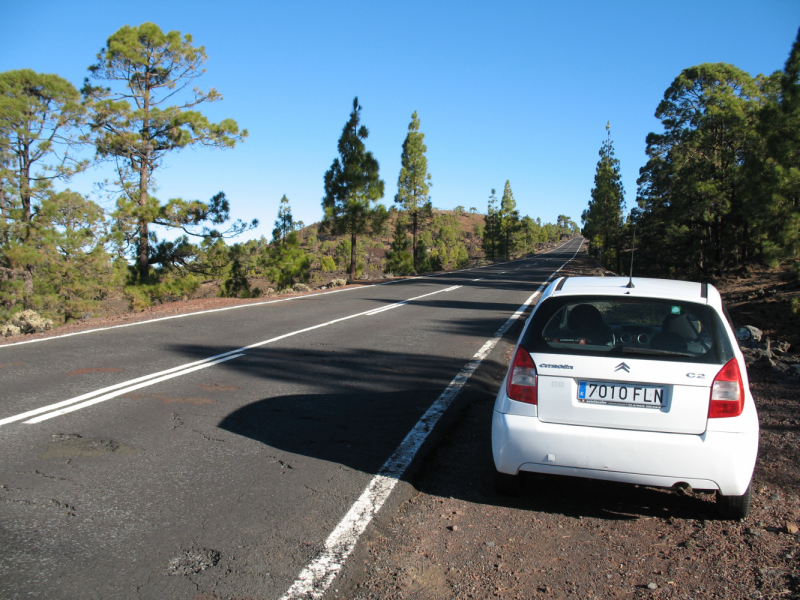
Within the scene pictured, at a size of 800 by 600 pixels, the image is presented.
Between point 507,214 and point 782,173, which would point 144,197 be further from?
point 507,214

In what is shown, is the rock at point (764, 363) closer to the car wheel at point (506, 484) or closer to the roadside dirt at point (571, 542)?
the roadside dirt at point (571, 542)

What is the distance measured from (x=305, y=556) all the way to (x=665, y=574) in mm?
1939

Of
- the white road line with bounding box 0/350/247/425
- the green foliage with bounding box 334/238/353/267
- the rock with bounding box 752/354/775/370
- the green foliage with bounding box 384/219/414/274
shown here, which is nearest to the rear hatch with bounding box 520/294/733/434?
the white road line with bounding box 0/350/247/425

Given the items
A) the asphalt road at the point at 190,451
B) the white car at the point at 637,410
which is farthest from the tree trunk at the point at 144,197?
the white car at the point at 637,410

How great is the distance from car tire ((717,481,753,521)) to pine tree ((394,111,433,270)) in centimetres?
4670

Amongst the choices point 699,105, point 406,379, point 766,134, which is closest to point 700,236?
point 699,105

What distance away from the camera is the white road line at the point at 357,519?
2768 mm

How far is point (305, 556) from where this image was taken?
3.01 m

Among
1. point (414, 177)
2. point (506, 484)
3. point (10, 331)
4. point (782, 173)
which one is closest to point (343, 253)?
point (414, 177)

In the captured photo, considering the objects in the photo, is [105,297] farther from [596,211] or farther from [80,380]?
[596,211]

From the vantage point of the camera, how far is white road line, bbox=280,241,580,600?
9.08ft

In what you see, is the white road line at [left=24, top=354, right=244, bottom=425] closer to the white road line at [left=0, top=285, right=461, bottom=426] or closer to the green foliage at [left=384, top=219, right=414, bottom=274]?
the white road line at [left=0, top=285, right=461, bottom=426]

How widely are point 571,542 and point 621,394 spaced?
37.0 inches

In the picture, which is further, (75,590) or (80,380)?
(80,380)
